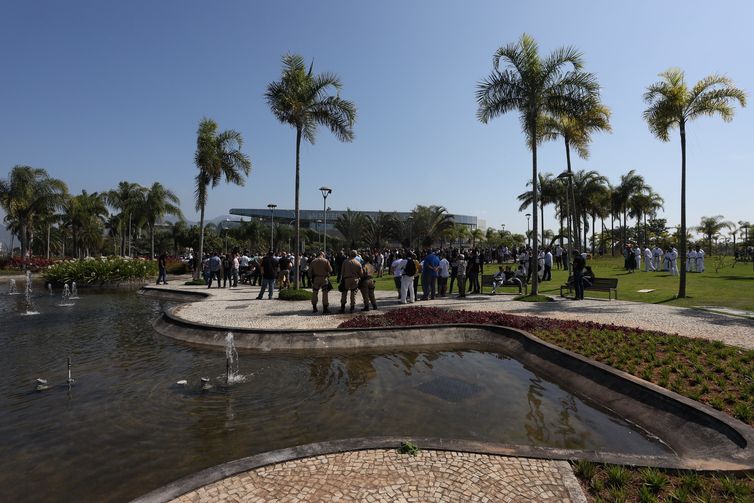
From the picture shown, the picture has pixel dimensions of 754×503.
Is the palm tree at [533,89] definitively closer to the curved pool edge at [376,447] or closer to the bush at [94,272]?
the curved pool edge at [376,447]

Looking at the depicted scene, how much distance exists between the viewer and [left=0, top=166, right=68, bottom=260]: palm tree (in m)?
36.8

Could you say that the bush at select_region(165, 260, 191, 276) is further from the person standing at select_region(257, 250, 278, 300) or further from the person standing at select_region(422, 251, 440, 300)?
the person standing at select_region(422, 251, 440, 300)

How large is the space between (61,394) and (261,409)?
3.14 metres

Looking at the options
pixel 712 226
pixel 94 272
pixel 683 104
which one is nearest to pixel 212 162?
pixel 94 272

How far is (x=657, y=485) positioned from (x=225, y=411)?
4839 millimetres

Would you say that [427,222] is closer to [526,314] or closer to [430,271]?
[430,271]

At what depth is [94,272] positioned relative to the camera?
78.4ft

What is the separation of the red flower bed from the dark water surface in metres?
1.51

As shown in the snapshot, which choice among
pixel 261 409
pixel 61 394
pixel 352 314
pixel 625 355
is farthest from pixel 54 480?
A: pixel 352 314

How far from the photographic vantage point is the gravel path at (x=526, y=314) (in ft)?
32.0

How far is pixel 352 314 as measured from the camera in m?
12.4

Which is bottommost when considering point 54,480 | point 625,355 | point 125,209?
point 54,480

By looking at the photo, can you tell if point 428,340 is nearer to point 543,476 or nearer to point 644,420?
point 644,420

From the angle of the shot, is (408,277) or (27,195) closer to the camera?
(408,277)
